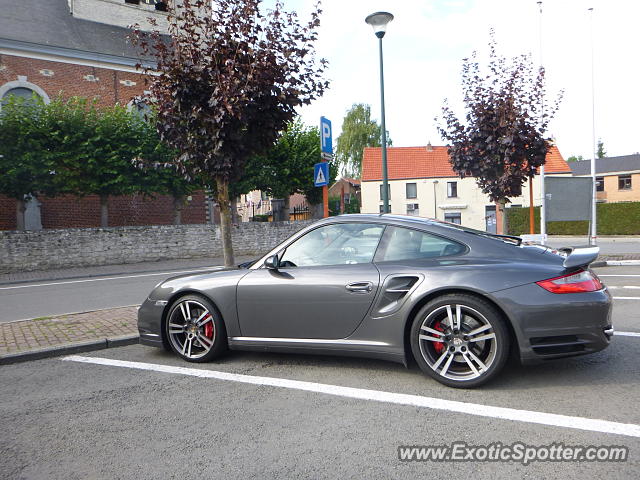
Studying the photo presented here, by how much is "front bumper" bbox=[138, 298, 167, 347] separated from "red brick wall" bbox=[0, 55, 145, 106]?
21889 mm

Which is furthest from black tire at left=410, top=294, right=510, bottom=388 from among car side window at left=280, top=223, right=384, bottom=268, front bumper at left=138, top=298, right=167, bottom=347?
front bumper at left=138, top=298, right=167, bottom=347

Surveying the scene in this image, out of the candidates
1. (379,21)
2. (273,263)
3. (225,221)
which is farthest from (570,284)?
(379,21)

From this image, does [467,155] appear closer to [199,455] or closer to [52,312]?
[52,312]

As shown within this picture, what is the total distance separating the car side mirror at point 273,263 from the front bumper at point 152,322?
1167 mm

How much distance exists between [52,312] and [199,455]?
6.90m

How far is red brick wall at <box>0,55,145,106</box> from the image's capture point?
82.3 feet

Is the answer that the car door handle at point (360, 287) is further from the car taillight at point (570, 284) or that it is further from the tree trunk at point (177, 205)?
the tree trunk at point (177, 205)

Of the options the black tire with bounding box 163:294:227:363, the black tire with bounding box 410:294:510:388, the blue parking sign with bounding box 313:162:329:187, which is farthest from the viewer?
the blue parking sign with bounding box 313:162:329:187

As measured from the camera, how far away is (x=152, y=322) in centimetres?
493

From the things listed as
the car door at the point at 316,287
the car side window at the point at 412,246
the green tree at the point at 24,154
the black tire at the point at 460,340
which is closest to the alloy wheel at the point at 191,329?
the car door at the point at 316,287

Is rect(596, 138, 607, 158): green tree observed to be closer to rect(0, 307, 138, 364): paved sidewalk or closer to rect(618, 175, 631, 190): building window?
rect(618, 175, 631, 190): building window

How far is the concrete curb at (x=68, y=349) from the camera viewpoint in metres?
4.98

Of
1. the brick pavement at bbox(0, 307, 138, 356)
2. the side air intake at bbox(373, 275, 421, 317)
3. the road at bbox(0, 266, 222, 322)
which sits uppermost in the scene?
the side air intake at bbox(373, 275, 421, 317)

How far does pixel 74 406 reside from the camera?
145 inches
